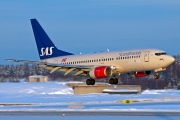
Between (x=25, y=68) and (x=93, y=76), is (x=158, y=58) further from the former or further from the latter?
(x=25, y=68)

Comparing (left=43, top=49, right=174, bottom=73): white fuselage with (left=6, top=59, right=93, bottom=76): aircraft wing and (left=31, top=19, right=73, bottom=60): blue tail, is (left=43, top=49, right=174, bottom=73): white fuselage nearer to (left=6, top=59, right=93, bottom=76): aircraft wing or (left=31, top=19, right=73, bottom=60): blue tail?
(left=6, top=59, right=93, bottom=76): aircraft wing

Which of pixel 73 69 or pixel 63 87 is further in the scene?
pixel 63 87

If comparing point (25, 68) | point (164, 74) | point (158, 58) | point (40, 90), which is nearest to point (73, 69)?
point (158, 58)

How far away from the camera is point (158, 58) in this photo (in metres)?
58.5

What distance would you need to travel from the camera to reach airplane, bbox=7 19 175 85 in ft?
193

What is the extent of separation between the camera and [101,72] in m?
61.3

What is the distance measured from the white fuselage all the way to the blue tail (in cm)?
666

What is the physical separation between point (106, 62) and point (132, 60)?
12.8 feet

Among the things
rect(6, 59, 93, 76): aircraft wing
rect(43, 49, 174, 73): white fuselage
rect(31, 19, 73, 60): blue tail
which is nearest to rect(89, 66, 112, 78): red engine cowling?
rect(43, 49, 174, 73): white fuselage

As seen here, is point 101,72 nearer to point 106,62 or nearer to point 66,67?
point 106,62

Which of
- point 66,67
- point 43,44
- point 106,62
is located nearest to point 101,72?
point 106,62

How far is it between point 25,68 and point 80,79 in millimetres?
65546
